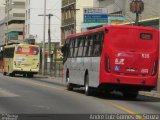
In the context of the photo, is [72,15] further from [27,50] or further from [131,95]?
[131,95]

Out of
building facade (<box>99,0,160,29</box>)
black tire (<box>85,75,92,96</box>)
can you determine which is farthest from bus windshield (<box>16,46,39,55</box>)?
black tire (<box>85,75,92,96</box>)

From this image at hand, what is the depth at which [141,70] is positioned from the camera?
24328 millimetres

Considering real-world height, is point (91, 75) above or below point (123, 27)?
below

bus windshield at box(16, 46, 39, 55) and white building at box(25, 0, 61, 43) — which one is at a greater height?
white building at box(25, 0, 61, 43)

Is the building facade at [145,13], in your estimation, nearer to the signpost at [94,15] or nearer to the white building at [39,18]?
the signpost at [94,15]

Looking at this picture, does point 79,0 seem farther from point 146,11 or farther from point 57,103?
point 57,103

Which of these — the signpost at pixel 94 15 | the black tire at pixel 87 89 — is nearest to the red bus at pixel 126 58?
the black tire at pixel 87 89

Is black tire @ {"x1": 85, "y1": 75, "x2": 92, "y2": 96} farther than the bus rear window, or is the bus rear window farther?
black tire @ {"x1": 85, "y1": 75, "x2": 92, "y2": 96}

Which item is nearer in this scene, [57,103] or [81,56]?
[57,103]

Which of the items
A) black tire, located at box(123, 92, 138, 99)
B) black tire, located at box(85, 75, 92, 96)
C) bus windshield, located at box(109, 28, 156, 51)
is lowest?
black tire, located at box(123, 92, 138, 99)

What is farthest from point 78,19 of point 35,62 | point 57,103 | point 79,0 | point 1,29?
point 57,103

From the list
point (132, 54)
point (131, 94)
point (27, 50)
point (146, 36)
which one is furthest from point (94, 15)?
point (132, 54)

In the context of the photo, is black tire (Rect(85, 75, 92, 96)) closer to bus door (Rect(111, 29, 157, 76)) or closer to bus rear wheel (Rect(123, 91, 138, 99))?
bus rear wheel (Rect(123, 91, 138, 99))

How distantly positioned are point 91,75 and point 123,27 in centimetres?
294
